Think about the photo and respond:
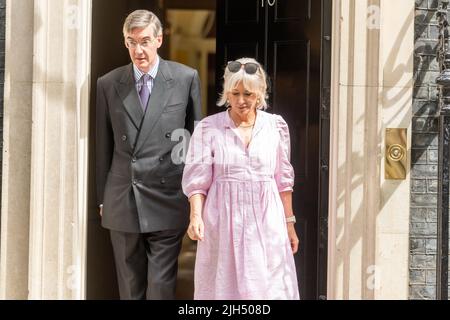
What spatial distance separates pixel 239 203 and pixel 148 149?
2.65 ft

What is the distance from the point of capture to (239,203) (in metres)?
4.26

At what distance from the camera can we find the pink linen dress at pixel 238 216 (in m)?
4.23

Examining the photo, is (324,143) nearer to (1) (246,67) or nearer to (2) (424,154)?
(2) (424,154)

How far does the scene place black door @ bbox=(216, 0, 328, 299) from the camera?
5.48 meters

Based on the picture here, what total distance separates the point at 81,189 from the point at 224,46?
1729 millimetres

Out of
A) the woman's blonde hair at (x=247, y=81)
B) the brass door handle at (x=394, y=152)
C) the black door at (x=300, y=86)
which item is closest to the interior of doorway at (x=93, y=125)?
the black door at (x=300, y=86)

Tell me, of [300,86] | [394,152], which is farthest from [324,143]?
[300,86]

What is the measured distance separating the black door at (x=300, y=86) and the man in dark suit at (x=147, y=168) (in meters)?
0.93

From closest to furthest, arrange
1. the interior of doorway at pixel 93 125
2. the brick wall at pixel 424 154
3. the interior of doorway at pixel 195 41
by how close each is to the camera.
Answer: the brick wall at pixel 424 154, the interior of doorway at pixel 93 125, the interior of doorway at pixel 195 41

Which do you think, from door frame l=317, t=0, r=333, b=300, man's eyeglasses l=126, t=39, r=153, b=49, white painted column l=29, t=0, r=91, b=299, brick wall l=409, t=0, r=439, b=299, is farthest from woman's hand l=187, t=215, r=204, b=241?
brick wall l=409, t=0, r=439, b=299

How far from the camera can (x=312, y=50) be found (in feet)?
18.0

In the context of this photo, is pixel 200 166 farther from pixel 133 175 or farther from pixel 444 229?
pixel 444 229

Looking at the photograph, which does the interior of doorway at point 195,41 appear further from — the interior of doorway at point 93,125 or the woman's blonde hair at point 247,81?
the woman's blonde hair at point 247,81

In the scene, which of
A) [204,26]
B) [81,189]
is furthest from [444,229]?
[204,26]
